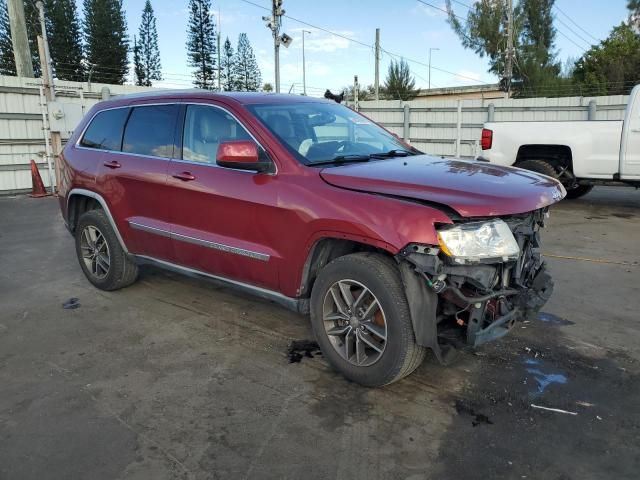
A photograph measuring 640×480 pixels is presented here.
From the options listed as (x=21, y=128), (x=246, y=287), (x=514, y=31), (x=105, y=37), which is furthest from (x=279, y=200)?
(x=105, y=37)

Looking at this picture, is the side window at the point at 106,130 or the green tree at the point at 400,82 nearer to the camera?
the side window at the point at 106,130

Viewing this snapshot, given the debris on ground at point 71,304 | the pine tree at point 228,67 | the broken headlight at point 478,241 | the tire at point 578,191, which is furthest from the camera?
the pine tree at point 228,67

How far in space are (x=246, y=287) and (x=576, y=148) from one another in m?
7.61

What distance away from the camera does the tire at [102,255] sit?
519 cm

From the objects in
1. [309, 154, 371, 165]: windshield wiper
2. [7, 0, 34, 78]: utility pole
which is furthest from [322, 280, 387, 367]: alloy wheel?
[7, 0, 34, 78]: utility pole

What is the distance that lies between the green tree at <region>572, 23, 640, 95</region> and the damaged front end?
33.2 m

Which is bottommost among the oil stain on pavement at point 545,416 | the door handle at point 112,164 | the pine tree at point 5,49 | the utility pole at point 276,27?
the oil stain on pavement at point 545,416

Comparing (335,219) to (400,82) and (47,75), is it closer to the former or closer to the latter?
(47,75)

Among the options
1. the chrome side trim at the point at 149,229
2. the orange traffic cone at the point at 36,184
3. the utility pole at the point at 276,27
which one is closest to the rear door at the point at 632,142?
the chrome side trim at the point at 149,229

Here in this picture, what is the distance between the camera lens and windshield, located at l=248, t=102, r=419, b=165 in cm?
390

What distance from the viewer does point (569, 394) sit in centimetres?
339

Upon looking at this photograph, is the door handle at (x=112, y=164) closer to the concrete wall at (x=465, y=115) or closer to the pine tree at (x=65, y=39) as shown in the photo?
the concrete wall at (x=465, y=115)

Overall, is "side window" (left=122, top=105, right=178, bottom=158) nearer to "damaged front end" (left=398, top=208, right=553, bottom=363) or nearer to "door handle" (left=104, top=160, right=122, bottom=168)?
"door handle" (left=104, top=160, right=122, bottom=168)

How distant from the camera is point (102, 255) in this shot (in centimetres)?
539
